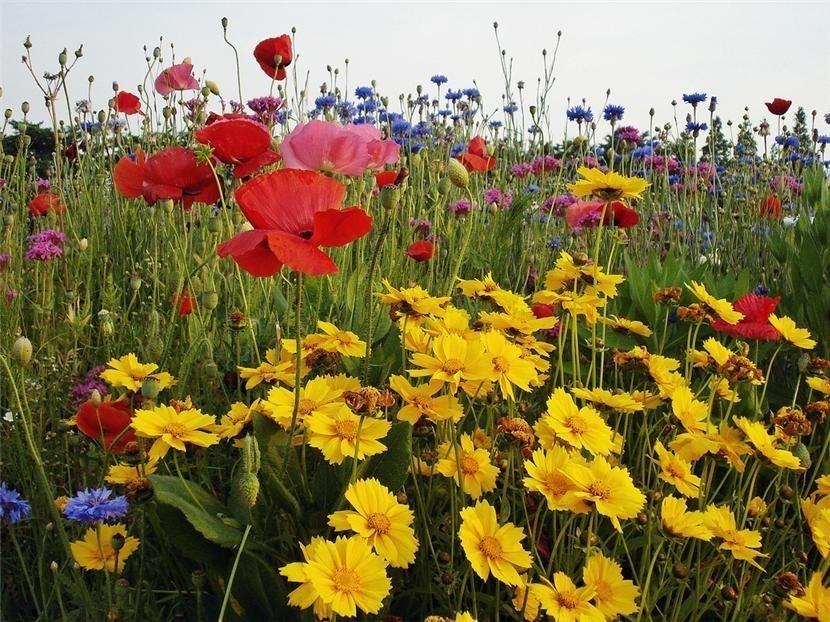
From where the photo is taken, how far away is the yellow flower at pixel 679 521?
0.89m

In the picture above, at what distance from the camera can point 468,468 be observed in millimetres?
982

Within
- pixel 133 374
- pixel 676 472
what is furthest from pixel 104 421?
pixel 676 472

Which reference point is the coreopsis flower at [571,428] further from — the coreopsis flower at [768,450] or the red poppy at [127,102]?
the red poppy at [127,102]

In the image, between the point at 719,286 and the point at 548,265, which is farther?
the point at 548,265

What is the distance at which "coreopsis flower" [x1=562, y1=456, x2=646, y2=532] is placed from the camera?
0.82 meters

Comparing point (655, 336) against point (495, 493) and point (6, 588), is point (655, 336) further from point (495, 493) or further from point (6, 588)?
point (6, 588)

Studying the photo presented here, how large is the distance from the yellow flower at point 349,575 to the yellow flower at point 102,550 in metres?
0.35

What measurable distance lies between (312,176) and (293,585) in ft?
1.69

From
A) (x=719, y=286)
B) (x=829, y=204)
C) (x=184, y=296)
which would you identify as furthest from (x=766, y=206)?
(x=184, y=296)

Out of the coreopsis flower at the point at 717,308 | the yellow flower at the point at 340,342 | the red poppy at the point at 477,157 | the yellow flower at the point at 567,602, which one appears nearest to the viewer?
the yellow flower at the point at 567,602

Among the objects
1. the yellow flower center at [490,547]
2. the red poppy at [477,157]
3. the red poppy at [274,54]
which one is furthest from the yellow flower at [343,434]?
the red poppy at [477,157]

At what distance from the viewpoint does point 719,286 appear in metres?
1.86

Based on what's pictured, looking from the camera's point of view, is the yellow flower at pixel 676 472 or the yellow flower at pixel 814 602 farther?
the yellow flower at pixel 676 472

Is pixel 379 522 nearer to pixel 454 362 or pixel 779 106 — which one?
pixel 454 362
